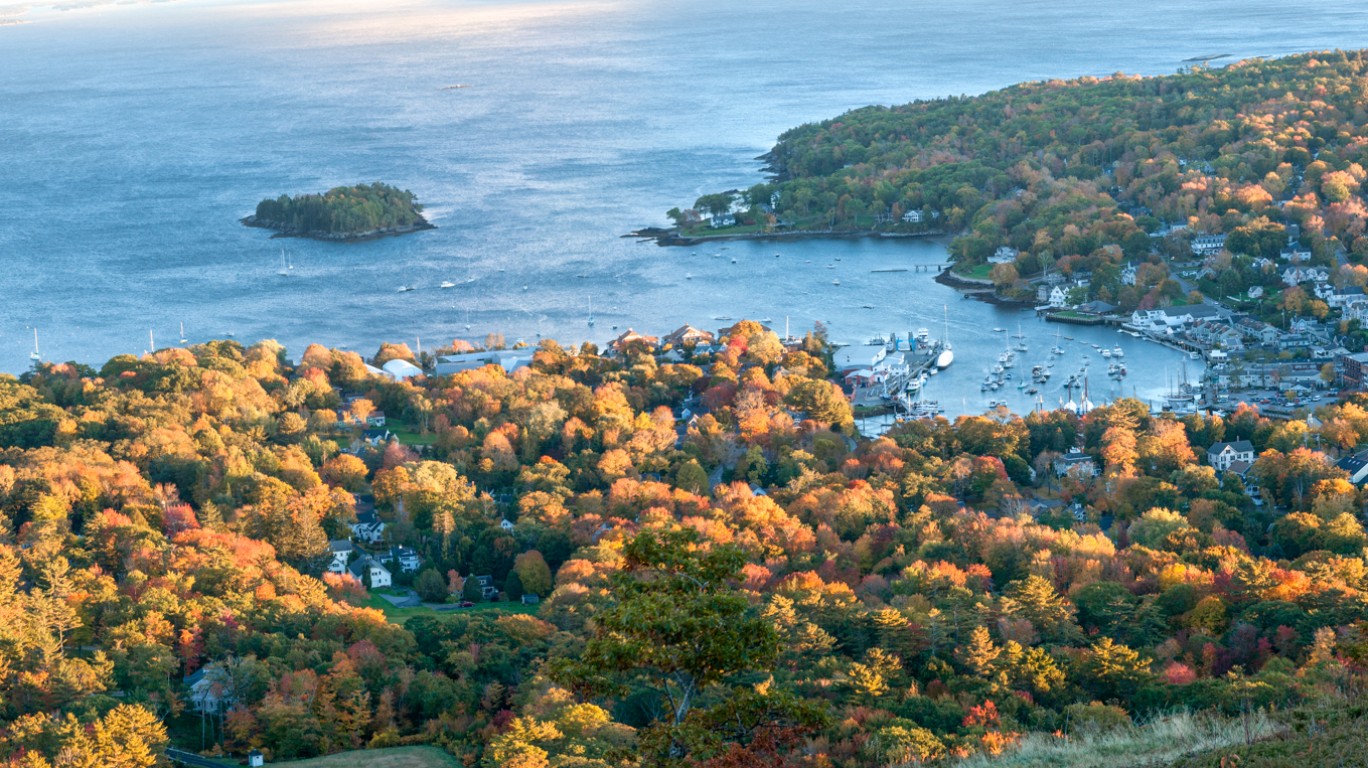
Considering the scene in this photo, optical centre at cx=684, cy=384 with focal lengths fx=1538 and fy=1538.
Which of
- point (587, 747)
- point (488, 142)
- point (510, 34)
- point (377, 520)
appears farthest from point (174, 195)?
point (510, 34)

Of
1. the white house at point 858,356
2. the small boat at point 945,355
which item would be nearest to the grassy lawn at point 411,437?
the white house at point 858,356

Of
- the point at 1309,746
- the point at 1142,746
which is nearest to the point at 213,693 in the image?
the point at 1142,746

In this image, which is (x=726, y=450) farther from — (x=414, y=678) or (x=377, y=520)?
(x=414, y=678)

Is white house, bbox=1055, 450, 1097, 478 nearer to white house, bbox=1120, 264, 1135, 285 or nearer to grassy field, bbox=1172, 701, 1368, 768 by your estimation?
white house, bbox=1120, 264, 1135, 285

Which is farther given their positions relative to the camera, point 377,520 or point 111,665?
point 377,520

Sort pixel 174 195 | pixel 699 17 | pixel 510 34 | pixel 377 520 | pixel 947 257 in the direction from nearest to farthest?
pixel 377 520, pixel 947 257, pixel 174 195, pixel 510 34, pixel 699 17

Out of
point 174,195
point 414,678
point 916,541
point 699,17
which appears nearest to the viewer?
point 414,678

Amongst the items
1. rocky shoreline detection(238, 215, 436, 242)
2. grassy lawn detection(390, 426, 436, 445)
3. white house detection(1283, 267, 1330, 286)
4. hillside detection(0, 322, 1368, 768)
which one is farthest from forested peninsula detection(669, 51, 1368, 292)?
grassy lawn detection(390, 426, 436, 445)

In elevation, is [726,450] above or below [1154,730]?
below
